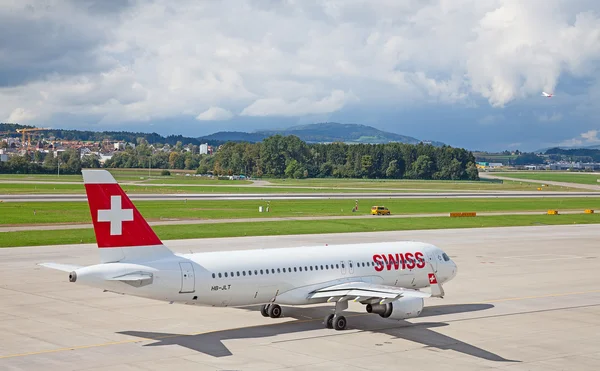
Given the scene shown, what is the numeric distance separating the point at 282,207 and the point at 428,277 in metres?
74.0

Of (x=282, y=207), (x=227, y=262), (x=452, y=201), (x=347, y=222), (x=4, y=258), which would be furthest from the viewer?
(x=452, y=201)

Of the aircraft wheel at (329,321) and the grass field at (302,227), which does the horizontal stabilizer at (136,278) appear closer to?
the aircraft wheel at (329,321)

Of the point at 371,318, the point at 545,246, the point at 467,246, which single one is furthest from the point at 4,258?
the point at 545,246

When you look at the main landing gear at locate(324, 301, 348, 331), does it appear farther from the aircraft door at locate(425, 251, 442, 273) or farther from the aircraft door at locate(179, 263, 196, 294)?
the aircraft door at locate(425, 251, 442, 273)

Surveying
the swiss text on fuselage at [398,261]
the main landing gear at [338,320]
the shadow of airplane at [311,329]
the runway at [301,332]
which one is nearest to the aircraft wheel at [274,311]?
the runway at [301,332]

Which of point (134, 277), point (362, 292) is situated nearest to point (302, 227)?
point (362, 292)

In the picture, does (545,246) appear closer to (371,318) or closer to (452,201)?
(371,318)

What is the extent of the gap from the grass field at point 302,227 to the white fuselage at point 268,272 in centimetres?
3490

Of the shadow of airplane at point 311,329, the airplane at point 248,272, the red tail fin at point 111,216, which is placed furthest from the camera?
the shadow of airplane at point 311,329

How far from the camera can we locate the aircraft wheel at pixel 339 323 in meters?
33.3

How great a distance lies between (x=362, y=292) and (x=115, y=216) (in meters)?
10.9

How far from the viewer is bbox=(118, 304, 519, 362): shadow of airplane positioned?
98.9ft

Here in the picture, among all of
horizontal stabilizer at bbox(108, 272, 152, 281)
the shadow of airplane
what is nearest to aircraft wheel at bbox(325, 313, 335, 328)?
the shadow of airplane

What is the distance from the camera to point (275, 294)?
109ft
